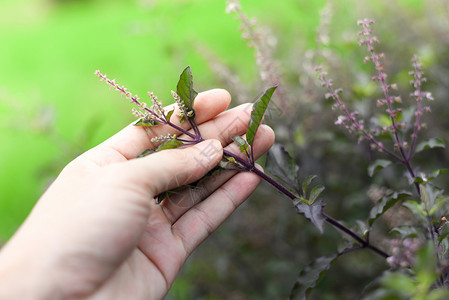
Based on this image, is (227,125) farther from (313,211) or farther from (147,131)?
(313,211)

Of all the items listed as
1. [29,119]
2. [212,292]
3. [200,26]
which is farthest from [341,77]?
[200,26]

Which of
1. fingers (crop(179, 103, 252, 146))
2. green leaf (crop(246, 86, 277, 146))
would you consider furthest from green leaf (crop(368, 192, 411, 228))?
fingers (crop(179, 103, 252, 146))

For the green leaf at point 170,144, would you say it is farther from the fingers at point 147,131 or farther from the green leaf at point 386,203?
the green leaf at point 386,203

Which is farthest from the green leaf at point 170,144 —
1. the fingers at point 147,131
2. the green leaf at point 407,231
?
the green leaf at point 407,231

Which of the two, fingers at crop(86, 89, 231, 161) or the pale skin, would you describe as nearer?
the pale skin

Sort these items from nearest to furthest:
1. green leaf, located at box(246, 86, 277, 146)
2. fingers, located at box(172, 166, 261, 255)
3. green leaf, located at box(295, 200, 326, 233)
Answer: green leaf, located at box(295, 200, 326, 233)
green leaf, located at box(246, 86, 277, 146)
fingers, located at box(172, 166, 261, 255)

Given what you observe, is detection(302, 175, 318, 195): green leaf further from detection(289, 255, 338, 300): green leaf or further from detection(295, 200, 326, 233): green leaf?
detection(289, 255, 338, 300): green leaf

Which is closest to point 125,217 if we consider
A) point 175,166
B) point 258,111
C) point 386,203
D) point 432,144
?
point 175,166
